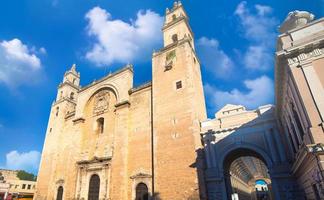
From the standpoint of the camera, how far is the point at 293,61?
7.64 meters

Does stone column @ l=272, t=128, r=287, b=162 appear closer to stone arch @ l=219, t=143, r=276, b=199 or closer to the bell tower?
stone arch @ l=219, t=143, r=276, b=199

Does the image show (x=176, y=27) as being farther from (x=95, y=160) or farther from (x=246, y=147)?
(x=95, y=160)

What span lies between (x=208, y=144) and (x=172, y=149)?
271cm

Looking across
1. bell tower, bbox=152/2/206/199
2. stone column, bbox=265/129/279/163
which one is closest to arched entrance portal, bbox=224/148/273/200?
stone column, bbox=265/129/279/163

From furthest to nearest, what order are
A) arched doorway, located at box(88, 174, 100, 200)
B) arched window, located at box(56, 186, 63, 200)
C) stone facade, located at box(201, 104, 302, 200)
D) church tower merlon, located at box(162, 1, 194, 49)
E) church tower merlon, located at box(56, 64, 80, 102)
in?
church tower merlon, located at box(56, 64, 80, 102) < arched window, located at box(56, 186, 63, 200) < church tower merlon, located at box(162, 1, 194, 49) < arched doorway, located at box(88, 174, 100, 200) < stone facade, located at box(201, 104, 302, 200)

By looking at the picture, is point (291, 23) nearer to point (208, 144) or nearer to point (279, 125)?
point (279, 125)

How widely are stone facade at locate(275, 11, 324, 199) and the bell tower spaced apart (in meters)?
7.37

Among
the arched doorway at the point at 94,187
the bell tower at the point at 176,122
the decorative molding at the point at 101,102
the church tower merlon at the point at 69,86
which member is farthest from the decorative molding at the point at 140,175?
the church tower merlon at the point at 69,86

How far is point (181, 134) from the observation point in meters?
15.5

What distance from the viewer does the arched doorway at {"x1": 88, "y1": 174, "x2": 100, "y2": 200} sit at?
18.5 meters

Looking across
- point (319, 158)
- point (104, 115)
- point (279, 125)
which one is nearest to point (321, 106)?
point (319, 158)

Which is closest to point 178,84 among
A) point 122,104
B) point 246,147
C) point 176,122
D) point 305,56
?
point 176,122

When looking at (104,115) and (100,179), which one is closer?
(100,179)

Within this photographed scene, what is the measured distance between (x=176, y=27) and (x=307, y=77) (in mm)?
16632
